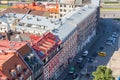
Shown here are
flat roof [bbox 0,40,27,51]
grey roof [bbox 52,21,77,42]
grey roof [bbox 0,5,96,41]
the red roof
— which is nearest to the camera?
flat roof [bbox 0,40,27,51]

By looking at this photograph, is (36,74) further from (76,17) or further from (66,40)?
(76,17)

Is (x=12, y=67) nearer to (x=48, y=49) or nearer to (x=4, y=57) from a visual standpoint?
(x=4, y=57)

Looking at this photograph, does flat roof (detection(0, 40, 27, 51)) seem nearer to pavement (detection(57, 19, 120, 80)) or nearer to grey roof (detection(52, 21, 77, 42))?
Answer: pavement (detection(57, 19, 120, 80))

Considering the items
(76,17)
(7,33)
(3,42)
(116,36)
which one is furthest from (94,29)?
(3,42)

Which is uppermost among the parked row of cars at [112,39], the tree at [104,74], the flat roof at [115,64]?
the tree at [104,74]

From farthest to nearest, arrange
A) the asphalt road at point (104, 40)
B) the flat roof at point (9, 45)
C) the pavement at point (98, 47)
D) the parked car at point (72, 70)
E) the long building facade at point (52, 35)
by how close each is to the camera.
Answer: the asphalt road at point (104, 40)
the pavement at point (98, 47)
the parked car at point (72, 70)
the long building facade at point (52, 35)
the flat roof at point (9, 45)

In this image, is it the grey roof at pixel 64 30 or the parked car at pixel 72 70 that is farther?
the grey roof at pixel 64 30

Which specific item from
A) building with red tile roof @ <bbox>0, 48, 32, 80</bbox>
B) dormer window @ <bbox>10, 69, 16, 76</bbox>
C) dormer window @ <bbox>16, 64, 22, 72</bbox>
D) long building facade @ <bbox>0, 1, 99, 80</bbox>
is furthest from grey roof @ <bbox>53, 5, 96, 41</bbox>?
dormer window @ <bbox>10, 69, 16, 76</bbox>

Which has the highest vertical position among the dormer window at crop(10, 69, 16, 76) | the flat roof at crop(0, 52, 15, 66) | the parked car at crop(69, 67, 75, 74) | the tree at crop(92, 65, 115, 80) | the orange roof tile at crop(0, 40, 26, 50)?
the orange roof tile at crop(0, 40, 26, 50)

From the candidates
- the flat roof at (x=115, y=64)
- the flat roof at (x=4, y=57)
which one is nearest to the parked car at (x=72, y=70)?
the flat roof at (x=115, y=64)

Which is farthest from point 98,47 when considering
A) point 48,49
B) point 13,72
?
point 13,72

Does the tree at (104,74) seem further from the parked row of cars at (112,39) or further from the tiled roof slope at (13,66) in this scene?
the parked row of cars at (112,39)

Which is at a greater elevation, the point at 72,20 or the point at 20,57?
the point at 72,20
